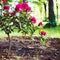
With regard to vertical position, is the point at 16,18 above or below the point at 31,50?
above

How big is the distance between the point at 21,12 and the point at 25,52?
2.98 ft

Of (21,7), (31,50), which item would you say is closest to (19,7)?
(21,7)

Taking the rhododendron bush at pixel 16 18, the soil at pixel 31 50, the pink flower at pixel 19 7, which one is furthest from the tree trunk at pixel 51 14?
the pink flower at pixel 19 7

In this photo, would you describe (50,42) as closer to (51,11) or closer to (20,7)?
(20,7)

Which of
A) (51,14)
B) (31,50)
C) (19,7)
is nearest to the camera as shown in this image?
(19,7)

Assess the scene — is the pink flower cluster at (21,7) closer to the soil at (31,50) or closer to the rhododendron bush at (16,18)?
the rhododendron bush at (16,18)

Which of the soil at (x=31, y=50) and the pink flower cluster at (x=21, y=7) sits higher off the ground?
the pink flower cluster at (x=21, y=7)

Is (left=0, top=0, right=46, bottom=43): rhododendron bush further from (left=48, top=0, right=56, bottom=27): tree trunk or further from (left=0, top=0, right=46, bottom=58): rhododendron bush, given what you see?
(left=48, top=0, right=56, bottom=27): tree trunk

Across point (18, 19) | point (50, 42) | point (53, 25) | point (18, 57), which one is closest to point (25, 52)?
point (18, 57)

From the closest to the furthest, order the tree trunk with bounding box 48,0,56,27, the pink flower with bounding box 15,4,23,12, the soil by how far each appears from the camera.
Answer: the pink flower with bounding box 15,4,23,12
the soil
the tree trunk with bounding box 48,0,56,27

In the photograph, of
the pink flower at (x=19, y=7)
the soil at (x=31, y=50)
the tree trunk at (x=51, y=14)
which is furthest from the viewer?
the tree trunk at (x=51, y=14)

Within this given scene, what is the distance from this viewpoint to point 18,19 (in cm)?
537

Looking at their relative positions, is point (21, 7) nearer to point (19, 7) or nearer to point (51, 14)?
point (19, 7)

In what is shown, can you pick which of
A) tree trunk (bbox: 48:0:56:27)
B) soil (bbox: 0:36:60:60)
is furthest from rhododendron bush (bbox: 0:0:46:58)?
tree trunk (bbox: 48:0:56:27)
